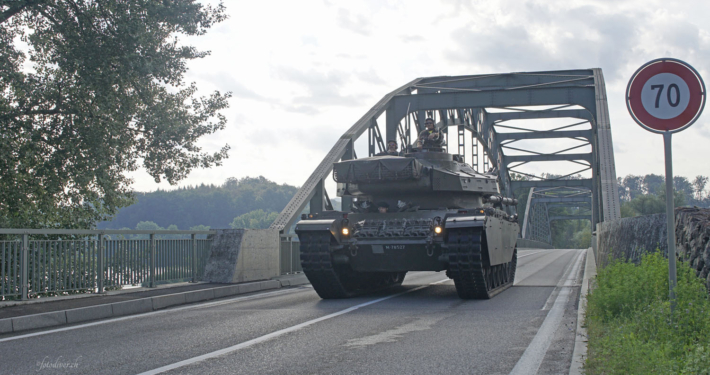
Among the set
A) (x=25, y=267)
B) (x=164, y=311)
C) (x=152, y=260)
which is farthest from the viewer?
(x=152, y=260)

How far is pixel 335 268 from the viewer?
11.8 m

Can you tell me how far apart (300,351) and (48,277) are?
6.35 m

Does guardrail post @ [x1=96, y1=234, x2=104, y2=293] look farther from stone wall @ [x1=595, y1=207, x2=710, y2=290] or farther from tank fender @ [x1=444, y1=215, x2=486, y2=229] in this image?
stone wall @ [x1=595, y1=207, x2=710, y2=290]

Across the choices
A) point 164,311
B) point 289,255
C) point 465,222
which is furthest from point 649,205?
point 164,311

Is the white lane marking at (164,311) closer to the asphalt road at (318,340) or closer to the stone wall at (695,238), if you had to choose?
the asphalt road at (318,340)

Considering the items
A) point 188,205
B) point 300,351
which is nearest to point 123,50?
point 300,351

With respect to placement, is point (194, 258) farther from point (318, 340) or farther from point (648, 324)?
point (648, 324)

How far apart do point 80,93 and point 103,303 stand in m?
6.83

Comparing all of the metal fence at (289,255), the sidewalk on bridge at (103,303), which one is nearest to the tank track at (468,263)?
the sidewalk on bridge at (103,303)

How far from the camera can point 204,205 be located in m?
117

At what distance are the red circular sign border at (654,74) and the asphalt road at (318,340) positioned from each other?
7.21ft

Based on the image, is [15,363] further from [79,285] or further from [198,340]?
[79,285]

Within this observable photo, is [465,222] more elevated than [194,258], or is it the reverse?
[465,222]

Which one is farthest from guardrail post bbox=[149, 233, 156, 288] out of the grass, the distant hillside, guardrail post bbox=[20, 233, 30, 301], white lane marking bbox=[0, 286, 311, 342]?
the distant hillside
